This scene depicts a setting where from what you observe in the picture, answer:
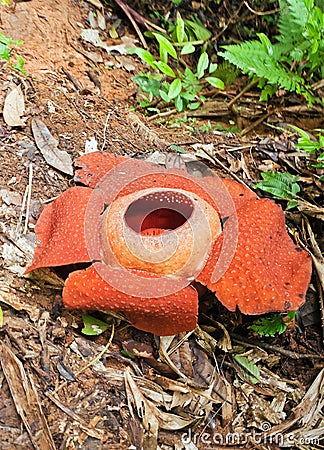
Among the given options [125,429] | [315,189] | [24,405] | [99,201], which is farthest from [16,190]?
[315,189]

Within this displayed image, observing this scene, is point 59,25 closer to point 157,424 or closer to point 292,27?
point 292,27

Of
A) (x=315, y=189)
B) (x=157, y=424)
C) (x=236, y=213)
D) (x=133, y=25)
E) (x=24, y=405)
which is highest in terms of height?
(x=133, y=25)

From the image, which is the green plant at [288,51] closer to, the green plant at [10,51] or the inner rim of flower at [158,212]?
the green plant at [10,51]

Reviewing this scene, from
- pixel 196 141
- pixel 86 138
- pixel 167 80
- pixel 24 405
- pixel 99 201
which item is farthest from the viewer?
pixel 167 80

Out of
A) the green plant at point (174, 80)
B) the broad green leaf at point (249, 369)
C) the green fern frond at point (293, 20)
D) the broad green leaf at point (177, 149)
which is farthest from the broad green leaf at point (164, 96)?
the broad green leaf at point (249, 369)

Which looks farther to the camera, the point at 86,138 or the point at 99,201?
the point at 86,138

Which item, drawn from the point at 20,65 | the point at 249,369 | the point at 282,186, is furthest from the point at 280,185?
the point at 20,65
